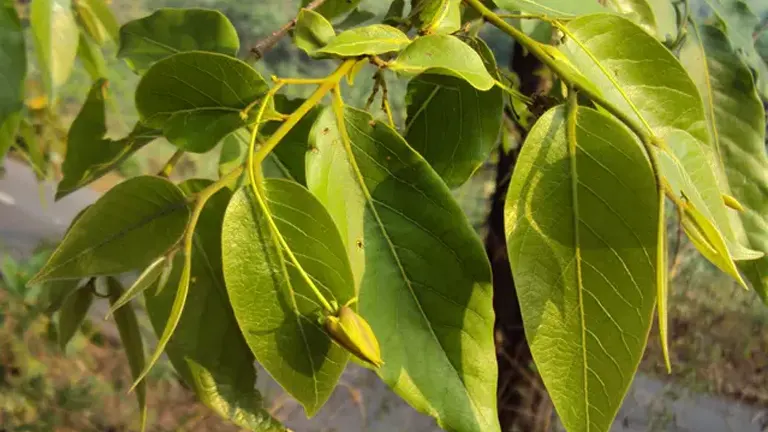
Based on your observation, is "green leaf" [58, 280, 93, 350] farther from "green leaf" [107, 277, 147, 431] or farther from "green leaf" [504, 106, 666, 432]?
"green leaf" [504, 106, 666, 432]

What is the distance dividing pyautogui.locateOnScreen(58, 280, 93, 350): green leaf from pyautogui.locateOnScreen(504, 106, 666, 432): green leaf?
26cm

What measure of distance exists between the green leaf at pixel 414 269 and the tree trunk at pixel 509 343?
50cm

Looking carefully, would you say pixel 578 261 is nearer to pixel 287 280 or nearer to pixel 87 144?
pixel 287 280

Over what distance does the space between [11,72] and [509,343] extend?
2.32 ft

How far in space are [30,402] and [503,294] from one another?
114cm

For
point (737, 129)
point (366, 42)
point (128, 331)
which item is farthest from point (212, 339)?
point (737, 129)

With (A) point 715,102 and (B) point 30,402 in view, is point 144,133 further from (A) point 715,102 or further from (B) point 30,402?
(B) point 30,402

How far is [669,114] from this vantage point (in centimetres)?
25

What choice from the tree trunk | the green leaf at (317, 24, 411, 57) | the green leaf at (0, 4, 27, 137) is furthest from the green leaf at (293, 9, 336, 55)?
the tree trunk

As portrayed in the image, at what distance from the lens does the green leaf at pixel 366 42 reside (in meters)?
0.23

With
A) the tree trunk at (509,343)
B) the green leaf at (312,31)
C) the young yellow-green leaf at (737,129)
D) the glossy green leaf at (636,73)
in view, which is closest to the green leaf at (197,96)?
the green leaf at (312,31)

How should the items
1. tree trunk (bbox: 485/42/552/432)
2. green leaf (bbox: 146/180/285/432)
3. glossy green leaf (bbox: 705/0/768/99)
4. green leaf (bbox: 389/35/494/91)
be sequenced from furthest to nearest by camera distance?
tree trunk (bbox: 485/42/552/432) < glossy green leaf (bbox: 705/0/768/99) < green leaf (bbox: 146/180/285/432) < green leaf (bbox: 389/35/494/91)

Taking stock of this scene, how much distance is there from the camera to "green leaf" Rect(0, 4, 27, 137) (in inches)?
11.9

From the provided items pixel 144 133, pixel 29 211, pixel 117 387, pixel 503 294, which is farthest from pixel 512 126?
pixel 29 211
